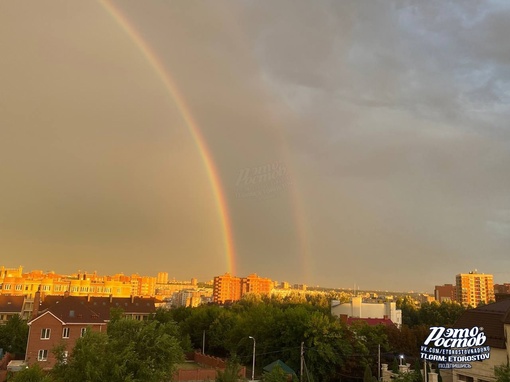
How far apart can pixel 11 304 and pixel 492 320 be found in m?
86.5

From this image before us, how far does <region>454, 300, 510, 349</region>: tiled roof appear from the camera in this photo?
30125 millimetres

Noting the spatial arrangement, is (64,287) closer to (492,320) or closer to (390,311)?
(390,311)

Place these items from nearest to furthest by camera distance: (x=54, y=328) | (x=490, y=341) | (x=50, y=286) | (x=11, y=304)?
(x=490, y=341) → (x=54, y=328) → (x=11, y=304) → (x=50, y=286)

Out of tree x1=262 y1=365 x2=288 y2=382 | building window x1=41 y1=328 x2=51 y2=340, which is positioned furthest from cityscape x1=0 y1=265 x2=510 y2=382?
tree x1=262 y1=365 x2=288 y2=382

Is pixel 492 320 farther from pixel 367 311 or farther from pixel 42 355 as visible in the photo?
pixel 367 311

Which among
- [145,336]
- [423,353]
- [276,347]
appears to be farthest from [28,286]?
[423,353]

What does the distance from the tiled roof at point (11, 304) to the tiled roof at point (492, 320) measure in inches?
3214

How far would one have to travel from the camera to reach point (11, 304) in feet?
279

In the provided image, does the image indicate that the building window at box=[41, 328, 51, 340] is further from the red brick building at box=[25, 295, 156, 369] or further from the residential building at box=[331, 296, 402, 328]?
the residential building at box=[331, 296, 402, 328]

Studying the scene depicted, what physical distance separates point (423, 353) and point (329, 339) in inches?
732

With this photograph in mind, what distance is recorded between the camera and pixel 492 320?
3200 centimetres

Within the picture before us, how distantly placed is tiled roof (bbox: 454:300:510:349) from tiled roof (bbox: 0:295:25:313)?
268 feet
